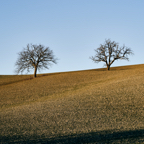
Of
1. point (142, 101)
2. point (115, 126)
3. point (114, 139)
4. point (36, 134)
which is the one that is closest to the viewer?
point (114, 139)

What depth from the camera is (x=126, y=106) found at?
56.4ft

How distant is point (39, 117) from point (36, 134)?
4103mm

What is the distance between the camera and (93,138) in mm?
9914

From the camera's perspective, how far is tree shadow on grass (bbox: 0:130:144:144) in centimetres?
954

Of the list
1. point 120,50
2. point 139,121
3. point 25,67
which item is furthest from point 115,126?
point 120,50

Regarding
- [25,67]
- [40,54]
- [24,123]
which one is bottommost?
[24,123]

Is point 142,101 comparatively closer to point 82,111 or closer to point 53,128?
point 82,111

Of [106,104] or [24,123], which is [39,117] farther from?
[106,104]

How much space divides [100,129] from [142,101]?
8.85 meters

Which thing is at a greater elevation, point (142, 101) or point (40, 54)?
point (40, 54)

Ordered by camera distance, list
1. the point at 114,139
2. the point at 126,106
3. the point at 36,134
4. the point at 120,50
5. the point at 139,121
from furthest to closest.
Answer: the point at 120,50
the point at 126,106
the point at 139,121
the point at 36,134
the point at 114,139

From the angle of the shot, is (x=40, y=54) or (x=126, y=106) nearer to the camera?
A: (x=126, y=106)

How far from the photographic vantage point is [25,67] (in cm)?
5234

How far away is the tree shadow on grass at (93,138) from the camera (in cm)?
954
